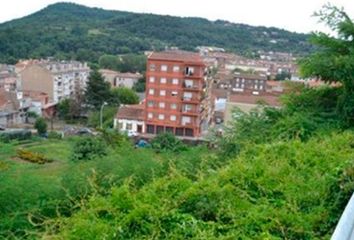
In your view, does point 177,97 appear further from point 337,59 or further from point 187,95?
point 337,59

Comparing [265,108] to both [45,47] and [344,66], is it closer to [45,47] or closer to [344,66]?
[344,66]

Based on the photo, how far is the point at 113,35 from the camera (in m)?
66.4

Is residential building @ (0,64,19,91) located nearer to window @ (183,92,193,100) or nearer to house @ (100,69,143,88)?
house @ (100,69,143,88)

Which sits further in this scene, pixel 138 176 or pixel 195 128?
pixel 195 128

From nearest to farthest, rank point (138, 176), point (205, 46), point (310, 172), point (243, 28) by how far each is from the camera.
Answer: point (310, 172)
point (138, 176)
point (205, 46)
point (243, 28)

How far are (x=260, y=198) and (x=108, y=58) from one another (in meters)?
51.3

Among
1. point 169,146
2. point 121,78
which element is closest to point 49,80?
point 121,78

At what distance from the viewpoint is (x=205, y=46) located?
7156 centimetres

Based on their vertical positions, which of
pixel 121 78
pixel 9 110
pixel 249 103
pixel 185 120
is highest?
pixel 249 103

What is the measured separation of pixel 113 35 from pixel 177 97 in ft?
137

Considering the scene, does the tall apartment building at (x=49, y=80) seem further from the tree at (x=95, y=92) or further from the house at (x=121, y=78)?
the tree at (x=95, y=92)

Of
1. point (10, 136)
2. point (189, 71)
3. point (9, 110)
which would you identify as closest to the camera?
point (10, 136)

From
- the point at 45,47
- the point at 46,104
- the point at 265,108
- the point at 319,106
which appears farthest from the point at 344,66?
the point at 45,47

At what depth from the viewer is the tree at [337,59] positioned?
20.8 ft
